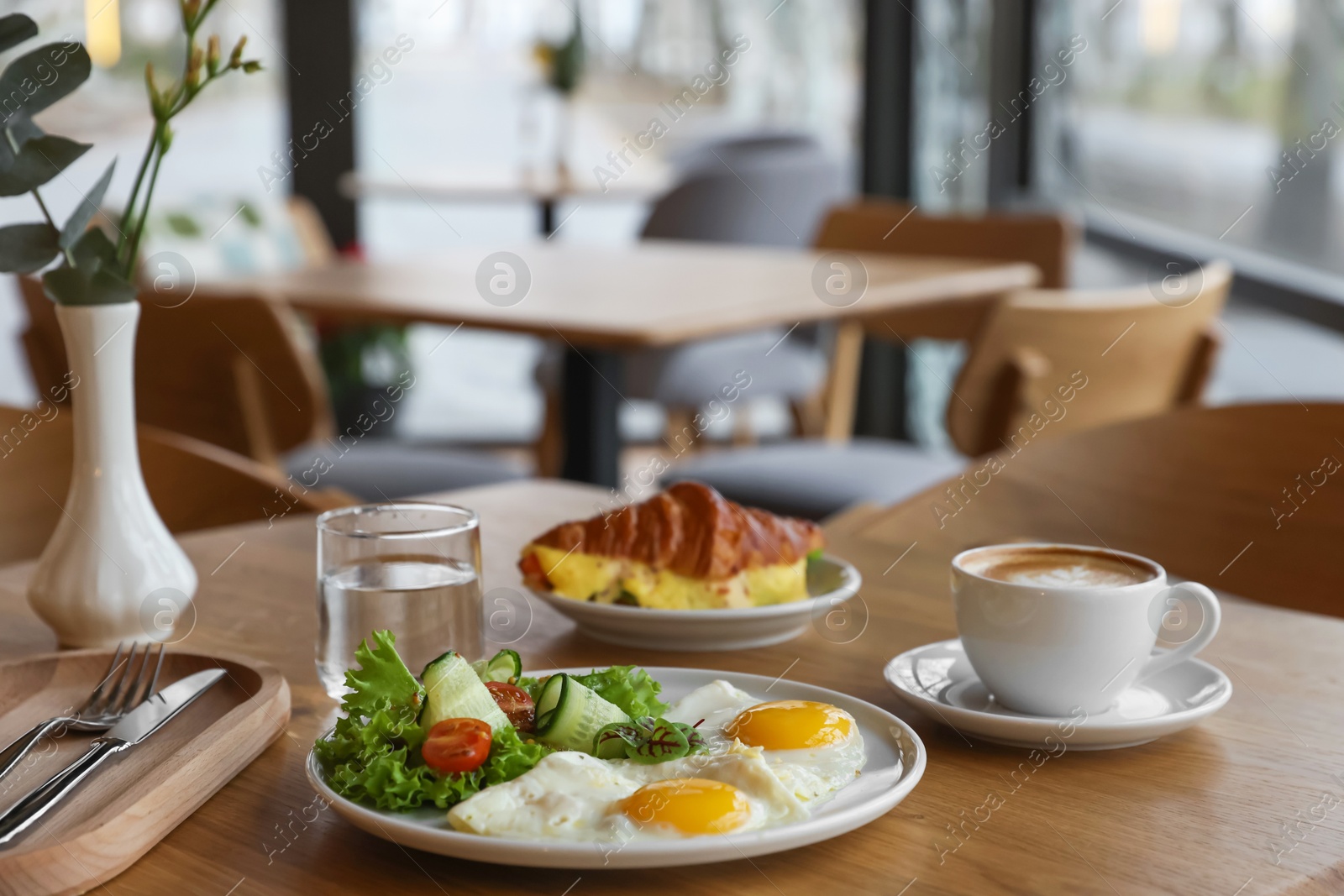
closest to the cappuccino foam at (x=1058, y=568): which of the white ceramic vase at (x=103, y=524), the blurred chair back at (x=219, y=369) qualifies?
the white ceramic vase at (x=103, y=524)

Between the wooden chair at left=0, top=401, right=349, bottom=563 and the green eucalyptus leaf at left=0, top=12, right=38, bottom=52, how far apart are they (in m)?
0.62

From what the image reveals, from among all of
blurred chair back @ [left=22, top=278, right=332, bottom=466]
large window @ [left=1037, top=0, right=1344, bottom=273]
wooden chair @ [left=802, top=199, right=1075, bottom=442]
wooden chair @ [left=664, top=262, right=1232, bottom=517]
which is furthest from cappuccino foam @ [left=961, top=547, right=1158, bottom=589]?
wooden chair @ [left=802, top=199, right=1075, bottom=442]

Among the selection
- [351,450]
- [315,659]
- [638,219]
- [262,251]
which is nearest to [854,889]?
[315,659]

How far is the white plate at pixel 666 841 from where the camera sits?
52 centimetres

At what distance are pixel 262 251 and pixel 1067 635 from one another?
12.1ft

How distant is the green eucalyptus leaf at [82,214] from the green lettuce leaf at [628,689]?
389 mm

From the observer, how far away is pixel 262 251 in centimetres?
407

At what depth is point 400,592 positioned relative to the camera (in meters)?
0.74

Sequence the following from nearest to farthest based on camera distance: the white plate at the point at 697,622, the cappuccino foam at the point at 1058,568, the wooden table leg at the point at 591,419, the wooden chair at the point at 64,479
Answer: the cappuccino foam at the point at 1058,568
the white plate at the point at 697,622
the wooden chair at the point at 64,479
the wooden table leg at the point at 591,419

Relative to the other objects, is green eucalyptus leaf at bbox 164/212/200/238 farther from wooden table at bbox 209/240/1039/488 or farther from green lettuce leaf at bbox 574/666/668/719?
green lettuce leaf at bbox 574/666/668/719

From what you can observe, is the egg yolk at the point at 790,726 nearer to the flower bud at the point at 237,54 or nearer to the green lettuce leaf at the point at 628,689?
the green lettuce leaf at the point at 628,689

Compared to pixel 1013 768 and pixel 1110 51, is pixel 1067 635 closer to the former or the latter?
pixel 1013 768

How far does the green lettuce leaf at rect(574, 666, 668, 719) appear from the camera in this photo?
0.65m

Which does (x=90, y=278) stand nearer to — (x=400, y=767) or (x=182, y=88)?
(x=182, y=88)
